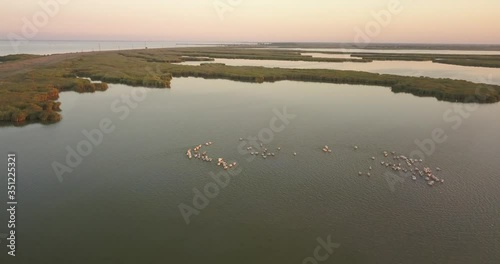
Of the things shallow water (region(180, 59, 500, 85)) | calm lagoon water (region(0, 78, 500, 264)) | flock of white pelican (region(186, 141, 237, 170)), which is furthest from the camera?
shallow water (region(180, 59, 500, 85))

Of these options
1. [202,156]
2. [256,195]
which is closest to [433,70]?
[202,156]

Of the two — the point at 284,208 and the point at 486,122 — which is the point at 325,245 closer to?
the point at 284,208

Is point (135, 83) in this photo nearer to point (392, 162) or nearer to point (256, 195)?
point (256, 195)

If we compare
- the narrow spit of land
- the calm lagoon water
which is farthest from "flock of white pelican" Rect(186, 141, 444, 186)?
the narrow spit of land

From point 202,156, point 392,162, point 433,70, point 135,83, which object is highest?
point 433,70

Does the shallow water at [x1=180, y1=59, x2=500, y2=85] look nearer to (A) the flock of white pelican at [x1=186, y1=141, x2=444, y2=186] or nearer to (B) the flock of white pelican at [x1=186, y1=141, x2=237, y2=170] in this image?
(A) the flock of white pelican at [x1=186, y1=141, x2=444, y2=186]

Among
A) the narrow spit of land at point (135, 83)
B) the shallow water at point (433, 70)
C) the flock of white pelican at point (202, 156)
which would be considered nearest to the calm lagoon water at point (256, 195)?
the flock of white pelican at point (202, 156)

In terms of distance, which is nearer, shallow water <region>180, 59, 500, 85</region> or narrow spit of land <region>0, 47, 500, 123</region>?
narrow spit of land <region>0, 47, 500, 123</region>

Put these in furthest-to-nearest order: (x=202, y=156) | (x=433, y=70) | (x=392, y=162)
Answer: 1. (x=433, y=70)
2. (x=202, y=156)
3. (x=392, y=162)
